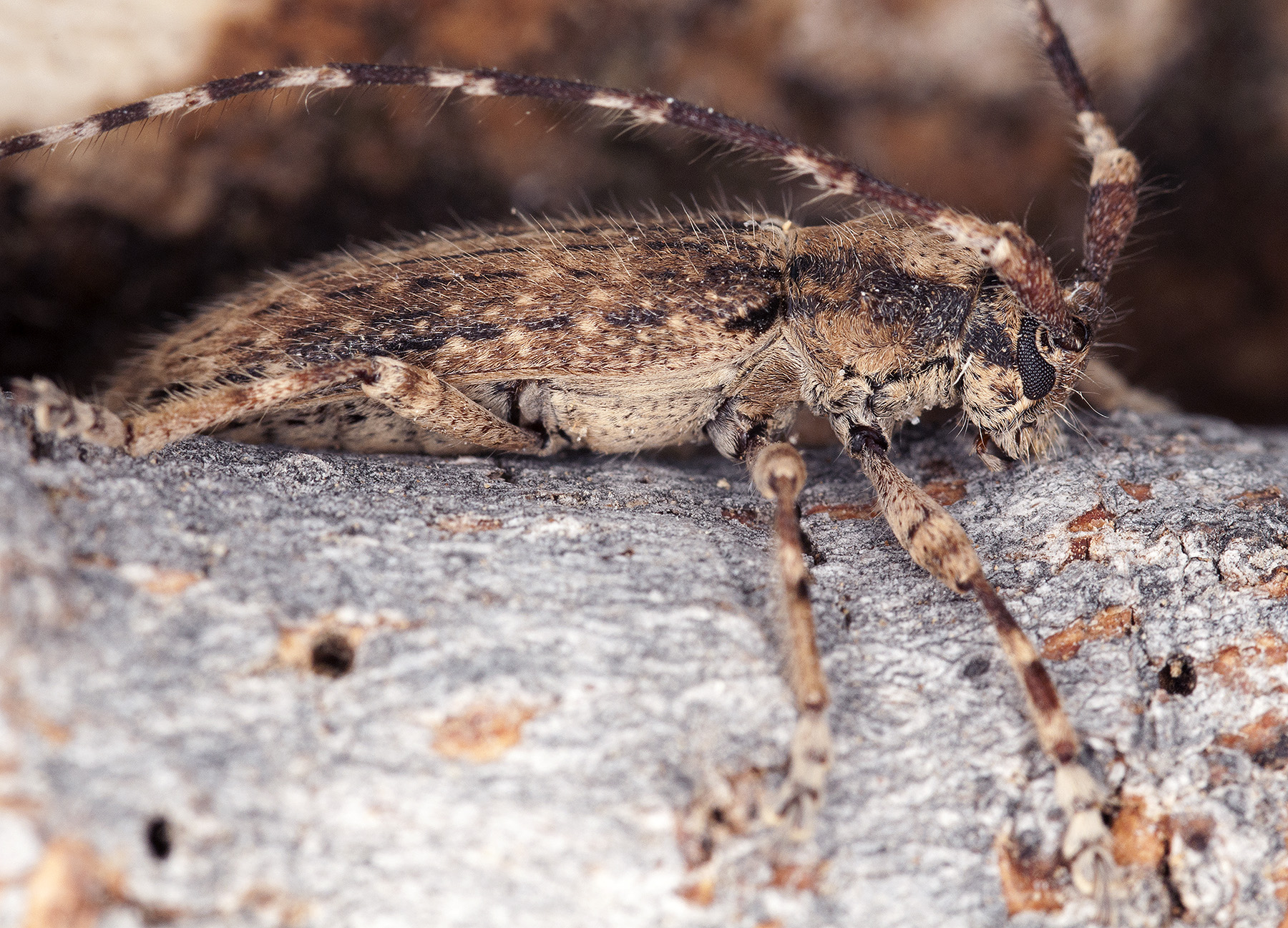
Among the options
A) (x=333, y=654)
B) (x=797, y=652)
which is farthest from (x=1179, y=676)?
(x=333, y=654)

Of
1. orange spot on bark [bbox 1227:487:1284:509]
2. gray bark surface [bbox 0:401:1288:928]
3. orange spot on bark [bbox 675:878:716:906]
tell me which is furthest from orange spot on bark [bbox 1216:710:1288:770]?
orange spot on bark [bbox 675:878:716:906]

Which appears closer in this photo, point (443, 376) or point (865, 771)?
point (865, 771)

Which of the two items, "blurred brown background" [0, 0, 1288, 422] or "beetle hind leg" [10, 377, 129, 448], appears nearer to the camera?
"beetle hind leg" [10, 377, 129, 448]

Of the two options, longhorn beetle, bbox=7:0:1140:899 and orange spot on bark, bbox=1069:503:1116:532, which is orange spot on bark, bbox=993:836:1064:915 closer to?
orange spot on bark, bbox=1069:503:1116:532

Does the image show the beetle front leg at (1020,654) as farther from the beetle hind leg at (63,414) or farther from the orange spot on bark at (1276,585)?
the beetle hind leg at (63,414)

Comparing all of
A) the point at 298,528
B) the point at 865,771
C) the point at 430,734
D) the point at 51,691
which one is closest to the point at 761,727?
the point at 865,771

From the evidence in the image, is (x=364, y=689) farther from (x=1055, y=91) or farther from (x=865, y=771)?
(x=1055, y=91)
